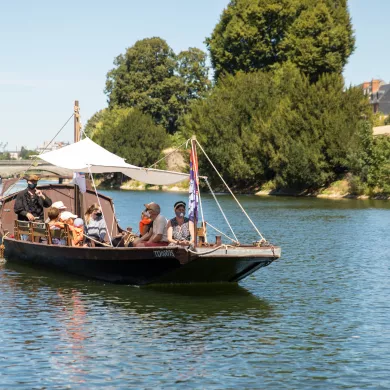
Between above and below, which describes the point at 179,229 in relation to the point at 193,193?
below

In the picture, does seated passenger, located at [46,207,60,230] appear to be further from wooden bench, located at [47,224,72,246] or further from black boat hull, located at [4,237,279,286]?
black boat hull, located at [4,237,279,286]

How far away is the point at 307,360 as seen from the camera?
1698 cm

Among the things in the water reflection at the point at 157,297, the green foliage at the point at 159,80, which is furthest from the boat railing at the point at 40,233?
the green foliage at the point at 159,80

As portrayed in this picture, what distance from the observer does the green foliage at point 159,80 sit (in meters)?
128

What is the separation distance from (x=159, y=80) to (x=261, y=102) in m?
38.0

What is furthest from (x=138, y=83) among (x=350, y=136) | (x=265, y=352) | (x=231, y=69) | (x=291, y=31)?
(x=265, y=352)

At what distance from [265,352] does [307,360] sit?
92 cm

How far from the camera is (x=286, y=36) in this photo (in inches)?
3932

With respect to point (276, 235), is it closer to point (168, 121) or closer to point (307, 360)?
point (307, 360)

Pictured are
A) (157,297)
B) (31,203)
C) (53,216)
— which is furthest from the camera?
(31,203)

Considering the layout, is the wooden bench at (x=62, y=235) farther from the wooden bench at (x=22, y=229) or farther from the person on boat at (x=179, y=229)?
the person on boat at (x=179, y=229)

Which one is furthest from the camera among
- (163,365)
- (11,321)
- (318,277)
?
(318,277)

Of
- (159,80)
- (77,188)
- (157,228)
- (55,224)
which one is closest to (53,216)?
(55,224)

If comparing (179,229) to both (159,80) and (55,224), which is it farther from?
(159,80)
